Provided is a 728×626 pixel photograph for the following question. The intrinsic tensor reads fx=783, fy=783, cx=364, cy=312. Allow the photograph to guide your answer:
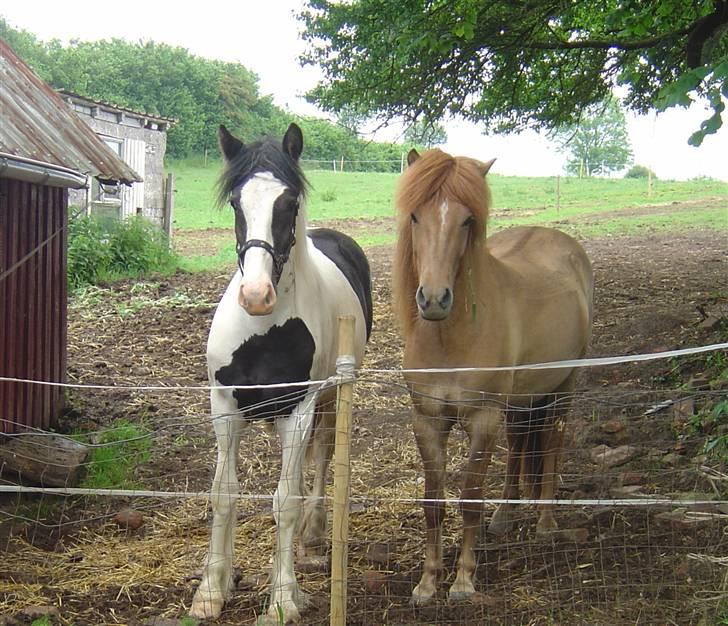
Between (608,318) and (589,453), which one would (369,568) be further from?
(608,318)

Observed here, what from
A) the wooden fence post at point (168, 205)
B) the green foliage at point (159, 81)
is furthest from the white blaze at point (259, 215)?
the green foliage at point (159, 81)

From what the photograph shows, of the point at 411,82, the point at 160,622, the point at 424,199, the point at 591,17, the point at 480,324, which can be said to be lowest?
the point at 160,622

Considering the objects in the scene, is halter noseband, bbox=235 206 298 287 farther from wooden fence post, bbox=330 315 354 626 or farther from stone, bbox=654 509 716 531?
stone, bbox=654 509 716 531

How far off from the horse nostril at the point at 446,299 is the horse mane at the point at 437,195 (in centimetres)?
37

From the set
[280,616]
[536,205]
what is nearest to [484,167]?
[280,616]

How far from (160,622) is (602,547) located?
218cm

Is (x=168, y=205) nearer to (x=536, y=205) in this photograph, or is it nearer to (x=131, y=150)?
(x=131, y=150)

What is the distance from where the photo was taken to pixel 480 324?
3777 mm

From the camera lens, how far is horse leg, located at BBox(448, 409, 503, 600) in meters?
3.66

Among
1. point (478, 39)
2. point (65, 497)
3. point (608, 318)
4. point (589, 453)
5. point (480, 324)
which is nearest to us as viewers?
point (480, 324)

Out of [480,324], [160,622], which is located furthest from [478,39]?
[160,622]

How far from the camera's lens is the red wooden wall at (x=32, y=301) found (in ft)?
17.3

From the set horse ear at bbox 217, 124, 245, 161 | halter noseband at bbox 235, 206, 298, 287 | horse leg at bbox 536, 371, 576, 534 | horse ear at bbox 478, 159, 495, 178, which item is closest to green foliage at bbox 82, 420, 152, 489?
halter noseband at bbox 235, 206, 298, 287

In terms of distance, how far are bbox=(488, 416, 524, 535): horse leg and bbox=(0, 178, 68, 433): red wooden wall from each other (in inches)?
123
